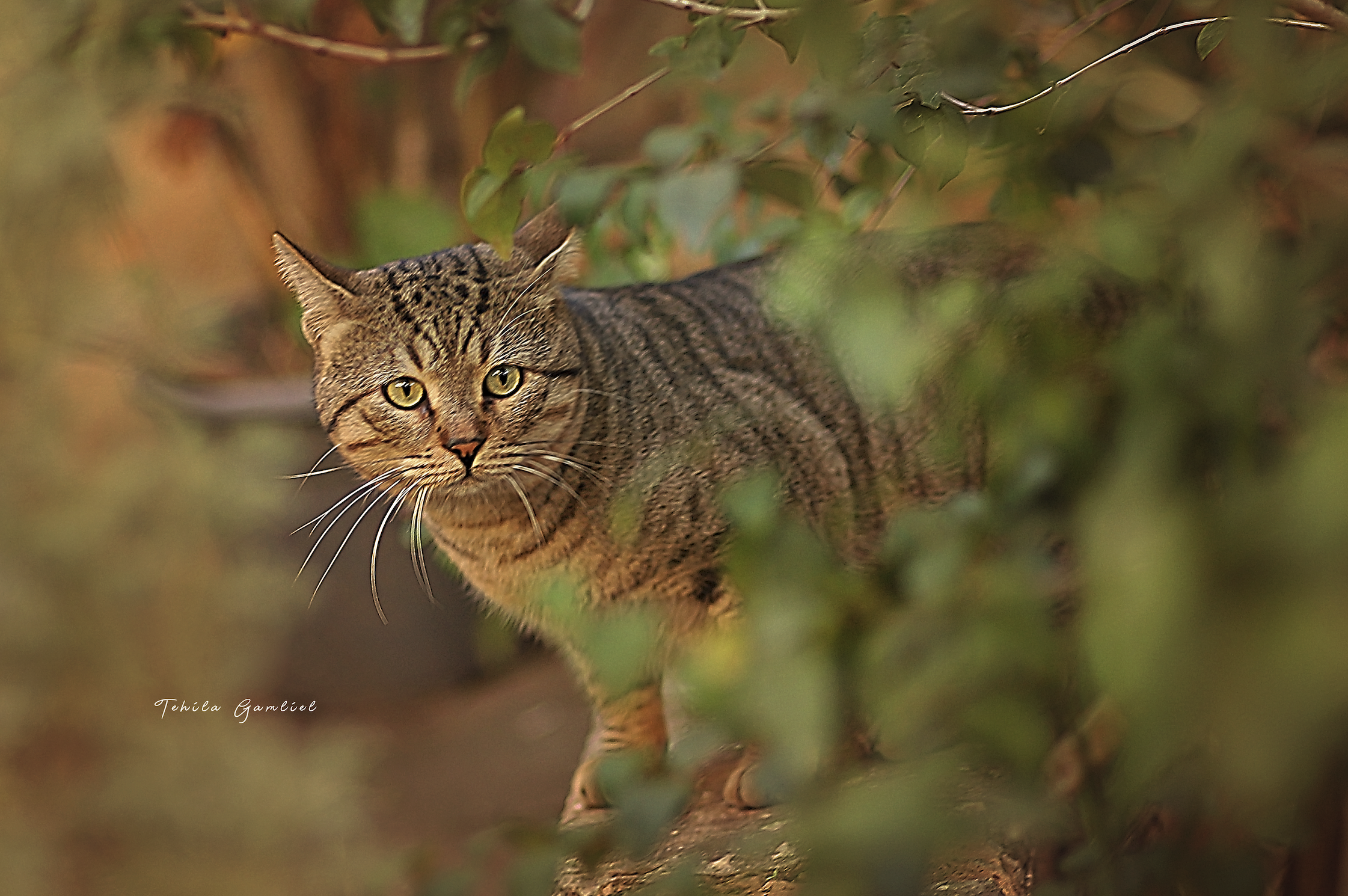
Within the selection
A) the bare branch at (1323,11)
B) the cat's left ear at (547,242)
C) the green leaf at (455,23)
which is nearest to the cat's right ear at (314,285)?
the cat's left ear at (547,242)

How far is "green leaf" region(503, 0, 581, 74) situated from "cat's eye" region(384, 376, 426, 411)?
0.36 m

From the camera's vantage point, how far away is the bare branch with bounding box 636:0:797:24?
2.78 feet

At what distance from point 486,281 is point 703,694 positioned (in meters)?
0.59

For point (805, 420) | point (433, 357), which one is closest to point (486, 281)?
point (433, 357)

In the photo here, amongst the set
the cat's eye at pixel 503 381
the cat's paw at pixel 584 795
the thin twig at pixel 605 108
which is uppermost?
the thin twig at pixel 605 108

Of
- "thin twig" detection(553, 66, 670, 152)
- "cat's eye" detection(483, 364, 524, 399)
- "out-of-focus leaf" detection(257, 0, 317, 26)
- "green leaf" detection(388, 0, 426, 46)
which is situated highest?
"out-of-focus leaf" detection(257, 0, 317, 26)

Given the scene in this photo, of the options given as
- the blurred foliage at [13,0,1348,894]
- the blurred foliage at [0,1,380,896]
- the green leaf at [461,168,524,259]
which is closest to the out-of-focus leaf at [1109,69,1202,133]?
the blurred foliage at [13,0,1348,894]

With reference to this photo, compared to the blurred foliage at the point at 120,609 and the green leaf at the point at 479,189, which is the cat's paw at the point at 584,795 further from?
the blurred foliage at the point at 120,609

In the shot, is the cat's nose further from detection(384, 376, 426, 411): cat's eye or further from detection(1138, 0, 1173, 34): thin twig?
detection(1138, 0, 1173, 34): thin twig

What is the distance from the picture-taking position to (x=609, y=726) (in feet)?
5.18

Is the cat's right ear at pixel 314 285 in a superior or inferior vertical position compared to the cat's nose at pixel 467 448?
superior

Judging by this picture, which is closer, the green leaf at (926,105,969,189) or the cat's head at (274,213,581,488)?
the green leaf at (926,105,969,189)

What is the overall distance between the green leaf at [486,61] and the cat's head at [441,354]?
0.15m

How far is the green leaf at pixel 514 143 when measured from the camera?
0.88 m
